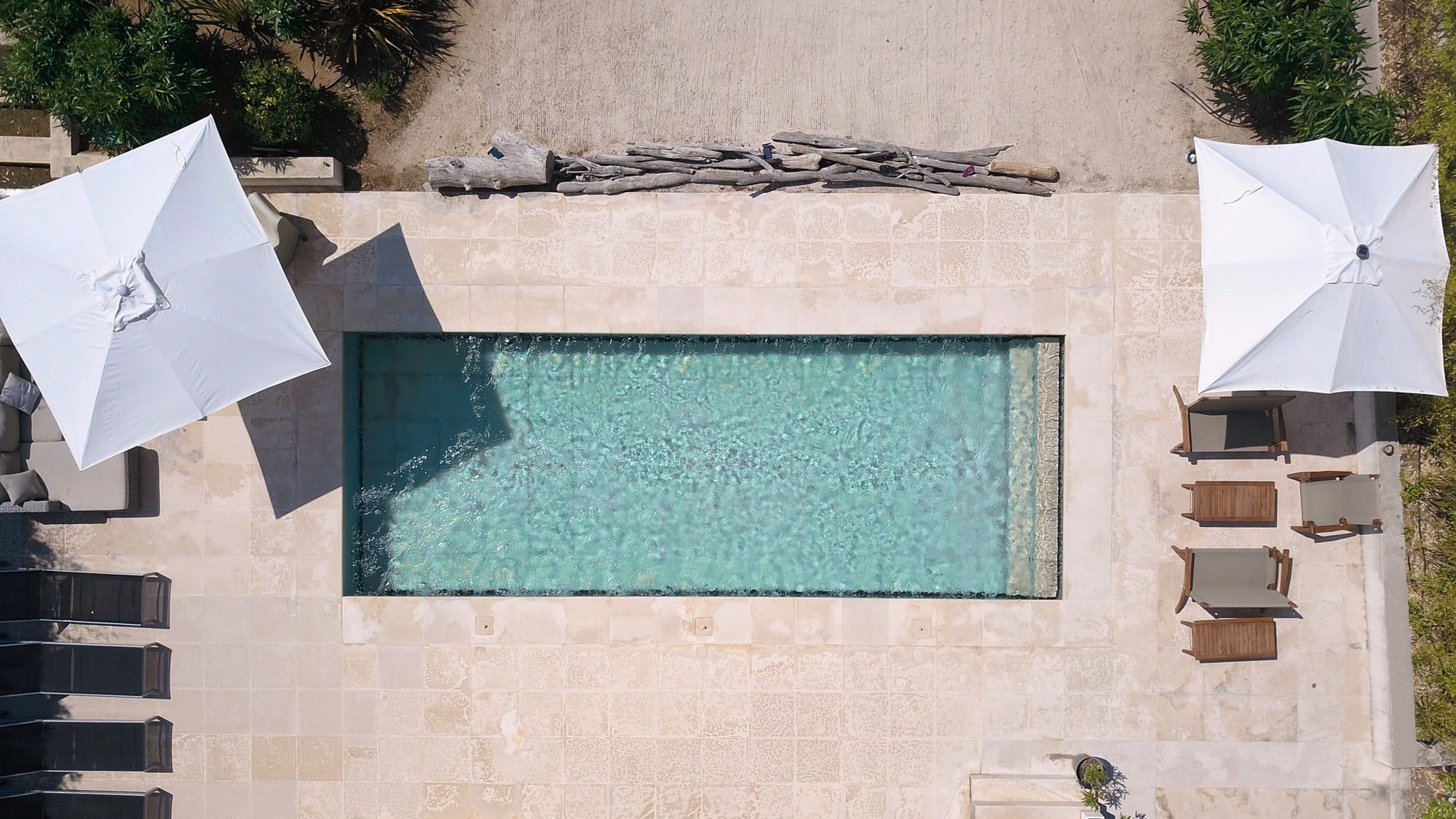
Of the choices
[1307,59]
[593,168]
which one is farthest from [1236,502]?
[593,168]

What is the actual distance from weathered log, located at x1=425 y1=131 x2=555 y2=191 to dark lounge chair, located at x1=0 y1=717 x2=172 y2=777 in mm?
7353

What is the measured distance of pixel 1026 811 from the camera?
909 centimetres

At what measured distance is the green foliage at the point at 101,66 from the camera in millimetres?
8539

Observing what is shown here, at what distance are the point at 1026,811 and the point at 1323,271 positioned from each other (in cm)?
661

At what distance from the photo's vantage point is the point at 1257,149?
8211mm

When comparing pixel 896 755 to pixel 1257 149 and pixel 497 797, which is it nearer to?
pixel 497 797

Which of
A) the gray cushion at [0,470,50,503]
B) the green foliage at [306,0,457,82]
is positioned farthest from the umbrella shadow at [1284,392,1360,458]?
the gray cushion at [0,470,50,503]

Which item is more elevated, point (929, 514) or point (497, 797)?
point (929, 514)

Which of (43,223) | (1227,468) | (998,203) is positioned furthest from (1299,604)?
(43,223)

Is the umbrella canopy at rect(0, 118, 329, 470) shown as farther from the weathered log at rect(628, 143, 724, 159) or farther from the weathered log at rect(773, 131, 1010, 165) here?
the weathered log at rect(773, 131, 1010, 165)

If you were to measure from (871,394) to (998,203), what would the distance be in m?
2.74

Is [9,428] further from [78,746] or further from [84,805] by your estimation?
[84,805]

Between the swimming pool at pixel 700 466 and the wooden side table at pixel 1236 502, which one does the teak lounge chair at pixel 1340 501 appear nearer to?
the wooden side table at pixel 1236 502

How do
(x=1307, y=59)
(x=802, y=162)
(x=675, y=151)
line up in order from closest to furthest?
(x=1307, y=59), (x=802, y=162), (x=675, y=151)
